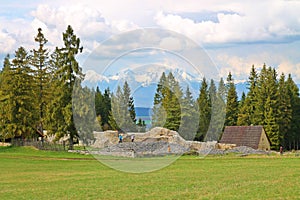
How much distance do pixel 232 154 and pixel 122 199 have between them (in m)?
32.0

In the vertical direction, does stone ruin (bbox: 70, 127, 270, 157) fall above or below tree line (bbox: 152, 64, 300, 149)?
below

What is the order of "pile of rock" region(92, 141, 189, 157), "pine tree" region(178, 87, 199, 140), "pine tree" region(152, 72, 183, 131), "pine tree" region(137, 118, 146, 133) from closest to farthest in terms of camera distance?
"pine tree" region(178, 87, 199, 140), "pine tree" region(152, 72, 183, 131), "pine tree" region(137, 118, 146, 133), "pile of rock" region(92, 141, 189, 157)

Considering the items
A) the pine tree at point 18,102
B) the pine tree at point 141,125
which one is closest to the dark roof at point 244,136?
the pine tree at point 141,125

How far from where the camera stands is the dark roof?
6538 cm

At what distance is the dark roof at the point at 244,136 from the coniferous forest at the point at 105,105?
2114 mm

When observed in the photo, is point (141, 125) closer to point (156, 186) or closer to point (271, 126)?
point (156, 186)

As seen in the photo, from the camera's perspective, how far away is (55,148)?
195ft

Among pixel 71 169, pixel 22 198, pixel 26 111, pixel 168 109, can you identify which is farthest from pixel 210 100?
pixel 22 198

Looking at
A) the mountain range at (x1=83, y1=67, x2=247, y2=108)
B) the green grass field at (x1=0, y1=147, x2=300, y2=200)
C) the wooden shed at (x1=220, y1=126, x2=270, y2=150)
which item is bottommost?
the green grass field at (x1=0, y1=147, x2=300, y2=200)

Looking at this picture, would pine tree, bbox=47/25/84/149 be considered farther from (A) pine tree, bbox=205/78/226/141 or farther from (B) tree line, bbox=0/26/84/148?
(A) pine tree, bbox=205/78/226/141

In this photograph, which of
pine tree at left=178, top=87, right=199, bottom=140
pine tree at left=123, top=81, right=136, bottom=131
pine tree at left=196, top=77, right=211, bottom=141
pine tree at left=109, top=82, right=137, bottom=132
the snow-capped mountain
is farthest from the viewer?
pine tree at left=196, top=77, right=211, bottom=141

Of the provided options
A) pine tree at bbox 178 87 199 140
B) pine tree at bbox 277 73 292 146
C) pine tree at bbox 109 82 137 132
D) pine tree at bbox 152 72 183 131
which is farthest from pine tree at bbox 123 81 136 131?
pine tree at bbox 277 73 292 146

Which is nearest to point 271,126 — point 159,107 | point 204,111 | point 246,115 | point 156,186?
point 246,115

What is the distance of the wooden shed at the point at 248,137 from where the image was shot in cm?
6531
